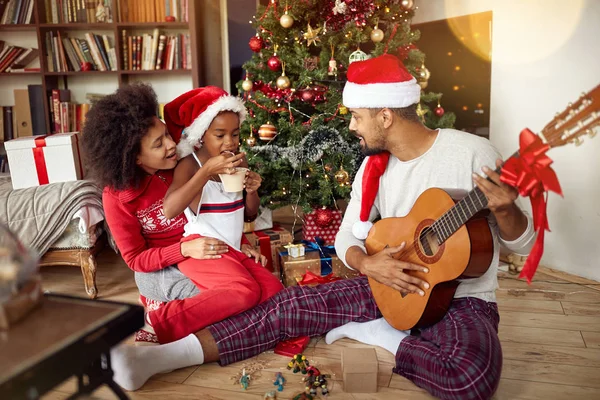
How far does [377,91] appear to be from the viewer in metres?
1.86

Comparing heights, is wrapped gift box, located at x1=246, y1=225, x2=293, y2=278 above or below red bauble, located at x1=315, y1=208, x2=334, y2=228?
below

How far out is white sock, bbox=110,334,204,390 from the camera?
1.68 metres

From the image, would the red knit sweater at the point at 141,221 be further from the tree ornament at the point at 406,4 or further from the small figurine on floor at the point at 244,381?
the tree ornament at the point at 406,4

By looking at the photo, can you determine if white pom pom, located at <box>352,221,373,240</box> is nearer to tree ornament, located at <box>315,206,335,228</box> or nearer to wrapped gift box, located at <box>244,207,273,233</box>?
tree ornament, located at <box>315,206,335,228</box>

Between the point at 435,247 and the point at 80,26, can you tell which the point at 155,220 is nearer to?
the point at 435,247

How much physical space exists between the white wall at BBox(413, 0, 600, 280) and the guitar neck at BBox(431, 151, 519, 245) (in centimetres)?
143

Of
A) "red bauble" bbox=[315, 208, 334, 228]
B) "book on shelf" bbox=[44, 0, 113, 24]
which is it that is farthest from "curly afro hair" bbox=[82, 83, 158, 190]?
"book on shelf" bbox=[44, 0, 113, 24]

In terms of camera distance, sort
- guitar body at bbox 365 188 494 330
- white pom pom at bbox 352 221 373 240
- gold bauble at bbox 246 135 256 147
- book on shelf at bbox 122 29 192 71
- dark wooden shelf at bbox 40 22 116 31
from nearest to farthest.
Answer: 1. guitar body at bbox 365 188 494 330
2. white pom pom at bbox 352 221 373 240
3. gold bauble at bbox 246 135 256 147
4. dark wooden shelf at bbox 40 22 116 31
5. book on shelf at bbox 122 29 192 71

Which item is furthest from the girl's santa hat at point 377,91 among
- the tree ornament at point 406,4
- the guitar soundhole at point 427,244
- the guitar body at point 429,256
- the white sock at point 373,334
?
the tree ornament at point 406,4

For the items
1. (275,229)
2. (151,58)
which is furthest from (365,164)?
(151,58)

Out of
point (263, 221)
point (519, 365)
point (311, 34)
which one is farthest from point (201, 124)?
point (519, 365)

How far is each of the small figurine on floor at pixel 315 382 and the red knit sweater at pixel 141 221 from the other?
705mm

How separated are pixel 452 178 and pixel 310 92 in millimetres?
1310

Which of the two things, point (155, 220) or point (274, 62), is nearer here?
point (155, 220)
